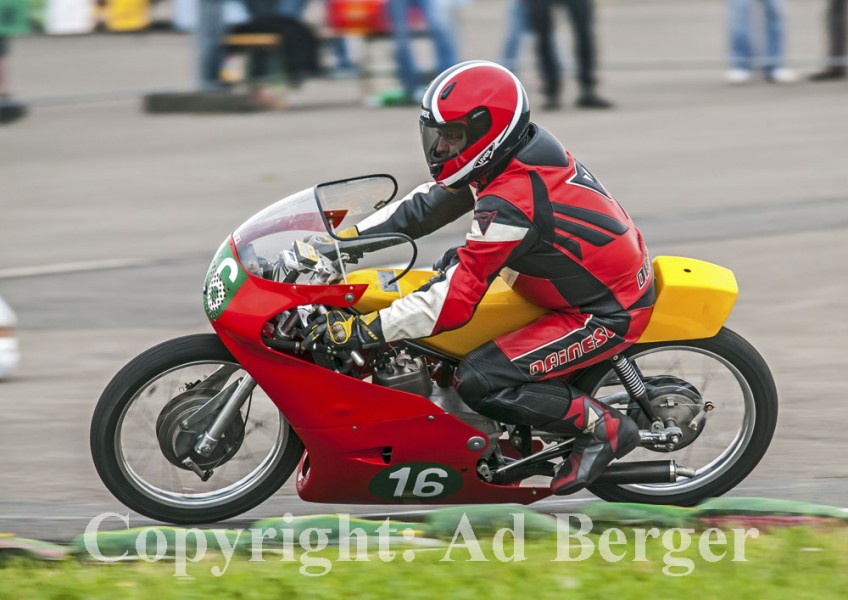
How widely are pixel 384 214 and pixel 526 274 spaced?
693 mm

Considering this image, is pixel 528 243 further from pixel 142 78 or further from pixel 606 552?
pixel 142 78

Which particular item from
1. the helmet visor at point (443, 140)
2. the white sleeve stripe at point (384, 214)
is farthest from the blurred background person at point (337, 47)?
the helmet visor at point (443, 140)

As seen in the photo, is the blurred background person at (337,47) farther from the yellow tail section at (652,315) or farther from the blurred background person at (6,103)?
the yellow tail section at (652,315)

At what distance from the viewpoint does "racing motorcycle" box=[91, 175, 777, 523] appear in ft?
17.3

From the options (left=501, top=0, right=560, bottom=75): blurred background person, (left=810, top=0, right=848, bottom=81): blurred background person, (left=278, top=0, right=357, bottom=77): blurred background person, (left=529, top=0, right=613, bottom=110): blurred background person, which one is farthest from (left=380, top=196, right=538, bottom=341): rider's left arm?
(left=278, top=0, right=357, bottom=77): blurred background person

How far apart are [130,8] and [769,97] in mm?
11517

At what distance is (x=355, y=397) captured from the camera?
5.34 metres

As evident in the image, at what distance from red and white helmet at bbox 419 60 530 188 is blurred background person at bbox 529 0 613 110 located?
1045cm

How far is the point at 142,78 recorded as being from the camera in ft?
63.1

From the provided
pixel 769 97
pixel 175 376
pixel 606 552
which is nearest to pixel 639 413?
pixel 606 552

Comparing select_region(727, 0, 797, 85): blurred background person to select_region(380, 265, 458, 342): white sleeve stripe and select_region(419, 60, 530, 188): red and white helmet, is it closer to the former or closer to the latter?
select_region(419, 60, 530, 188): red and white helmet

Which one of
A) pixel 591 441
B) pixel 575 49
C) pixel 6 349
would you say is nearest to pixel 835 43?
pixel 575 49

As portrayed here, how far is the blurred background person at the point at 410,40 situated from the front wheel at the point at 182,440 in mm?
11353

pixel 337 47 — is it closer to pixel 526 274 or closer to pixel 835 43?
pixel 835 43
